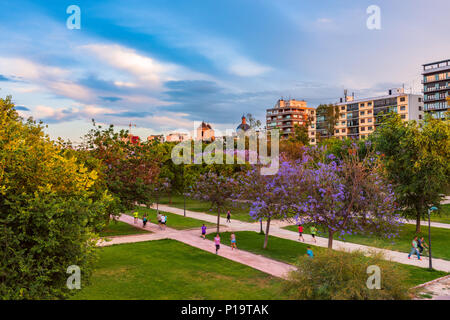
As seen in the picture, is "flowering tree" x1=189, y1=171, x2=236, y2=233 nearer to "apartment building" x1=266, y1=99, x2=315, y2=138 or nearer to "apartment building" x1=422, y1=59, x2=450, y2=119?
"apartment building" x1=422, y1=59, x2=450, y2=119

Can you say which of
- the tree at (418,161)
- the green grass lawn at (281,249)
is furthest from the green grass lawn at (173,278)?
the tree at (418,161)

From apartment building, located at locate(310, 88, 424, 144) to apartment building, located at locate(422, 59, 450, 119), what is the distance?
468 centimetres

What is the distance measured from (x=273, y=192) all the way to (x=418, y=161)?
50.3ft

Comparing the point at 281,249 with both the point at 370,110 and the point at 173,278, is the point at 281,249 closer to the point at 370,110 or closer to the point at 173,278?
the point at 173,278

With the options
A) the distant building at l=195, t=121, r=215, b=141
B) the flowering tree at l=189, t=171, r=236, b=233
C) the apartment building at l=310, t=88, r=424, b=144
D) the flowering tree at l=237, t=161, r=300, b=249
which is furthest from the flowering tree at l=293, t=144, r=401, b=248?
the distant building at l=195, t=121, r=215, b=141

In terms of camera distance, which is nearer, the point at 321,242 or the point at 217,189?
the point at 321,242

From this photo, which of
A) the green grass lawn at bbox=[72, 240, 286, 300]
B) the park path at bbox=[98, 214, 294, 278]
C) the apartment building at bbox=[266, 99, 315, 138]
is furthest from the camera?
the apartment building at bbox=[266, 99, 315, 138]

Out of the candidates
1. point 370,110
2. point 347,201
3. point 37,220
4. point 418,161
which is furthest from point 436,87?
point 37,220

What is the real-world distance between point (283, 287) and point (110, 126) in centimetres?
2320

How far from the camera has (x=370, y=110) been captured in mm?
115812

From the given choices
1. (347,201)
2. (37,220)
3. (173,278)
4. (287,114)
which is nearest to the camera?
(37,220)

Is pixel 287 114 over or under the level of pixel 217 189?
over

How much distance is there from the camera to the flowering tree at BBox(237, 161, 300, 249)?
22.8 metres
